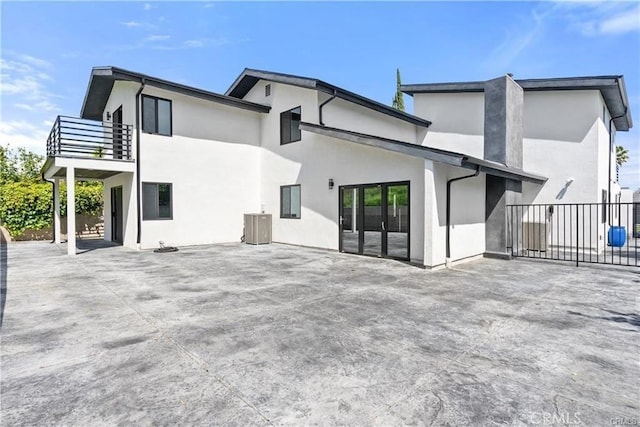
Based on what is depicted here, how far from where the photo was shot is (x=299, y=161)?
1255 cm

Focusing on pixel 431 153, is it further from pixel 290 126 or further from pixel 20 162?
pixel 20 162

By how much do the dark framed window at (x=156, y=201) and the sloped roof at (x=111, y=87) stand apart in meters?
3.44

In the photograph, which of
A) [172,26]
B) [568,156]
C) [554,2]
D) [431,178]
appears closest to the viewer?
[431,178]

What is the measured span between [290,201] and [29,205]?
11.6 metres

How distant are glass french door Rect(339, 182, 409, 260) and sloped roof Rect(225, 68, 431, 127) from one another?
3489 mm

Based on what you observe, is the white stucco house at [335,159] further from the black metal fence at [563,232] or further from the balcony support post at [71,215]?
the black metal fence at [563,232]

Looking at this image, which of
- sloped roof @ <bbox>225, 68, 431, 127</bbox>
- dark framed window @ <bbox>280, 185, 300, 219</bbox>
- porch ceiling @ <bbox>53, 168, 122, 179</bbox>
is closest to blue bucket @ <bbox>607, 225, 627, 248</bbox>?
sloped roof @ <bbox>225, 68, 431, 127</bbox>

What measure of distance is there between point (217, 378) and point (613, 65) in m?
20.0

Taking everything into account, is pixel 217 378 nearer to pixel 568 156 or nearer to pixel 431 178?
pixel 431 178

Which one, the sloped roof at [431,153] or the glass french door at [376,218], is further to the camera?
the glass french door at [376,218]

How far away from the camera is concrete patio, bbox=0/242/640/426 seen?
2490mm

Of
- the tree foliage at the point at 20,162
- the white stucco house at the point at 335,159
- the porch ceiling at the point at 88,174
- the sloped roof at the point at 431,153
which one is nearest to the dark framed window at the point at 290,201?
the white stucco house at the point at 335,159

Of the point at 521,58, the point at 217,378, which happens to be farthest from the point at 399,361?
the point at 521,58

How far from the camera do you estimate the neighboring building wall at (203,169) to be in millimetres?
11812
